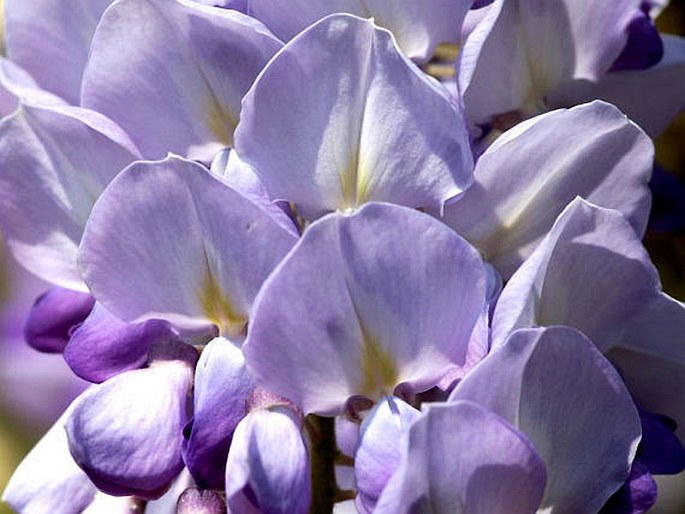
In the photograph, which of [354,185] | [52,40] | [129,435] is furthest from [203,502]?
[52,40]

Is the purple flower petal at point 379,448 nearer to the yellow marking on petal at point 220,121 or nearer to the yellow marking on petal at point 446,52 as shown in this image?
the yellow marking on petal at point 220,121

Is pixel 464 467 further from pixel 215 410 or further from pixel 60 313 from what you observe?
pixel 60 313

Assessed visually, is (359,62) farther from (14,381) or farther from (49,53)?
(14,381)

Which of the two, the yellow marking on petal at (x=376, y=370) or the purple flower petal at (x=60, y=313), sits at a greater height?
the yellow marking on petal at (x=376, y=370)

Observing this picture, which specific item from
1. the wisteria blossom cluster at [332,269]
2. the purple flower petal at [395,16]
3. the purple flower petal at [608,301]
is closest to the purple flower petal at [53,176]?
the wisteria blossom cluster at [332,269]

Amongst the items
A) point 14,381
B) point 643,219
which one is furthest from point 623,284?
point 14,381

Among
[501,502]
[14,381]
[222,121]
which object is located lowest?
[14,381]

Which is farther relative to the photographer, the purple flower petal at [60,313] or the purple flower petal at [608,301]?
the purple flower petal at [60,313]
